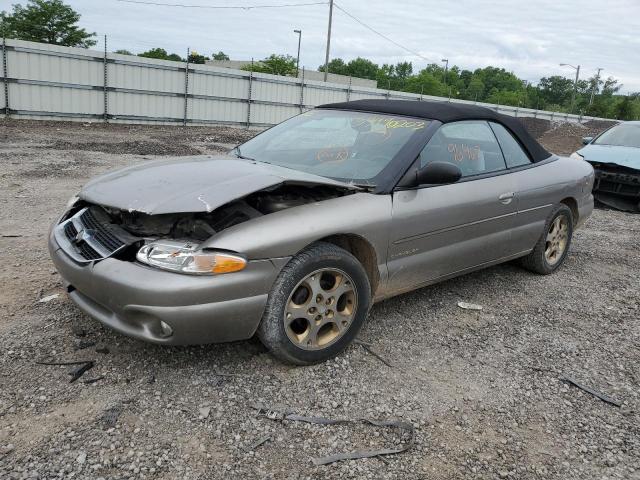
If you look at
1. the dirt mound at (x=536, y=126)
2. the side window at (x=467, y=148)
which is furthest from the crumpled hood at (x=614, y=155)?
the dirt mound at (x=536, y=126)

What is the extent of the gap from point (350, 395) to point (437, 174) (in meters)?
1.48

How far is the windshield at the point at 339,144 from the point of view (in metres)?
3.60

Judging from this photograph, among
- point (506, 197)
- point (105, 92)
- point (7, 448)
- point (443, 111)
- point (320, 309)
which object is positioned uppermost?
point (443, 111)

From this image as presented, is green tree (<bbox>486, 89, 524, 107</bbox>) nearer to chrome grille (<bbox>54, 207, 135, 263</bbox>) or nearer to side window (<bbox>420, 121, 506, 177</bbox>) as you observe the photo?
side window (<bbox>420, 121, 506, 177</bbox>)

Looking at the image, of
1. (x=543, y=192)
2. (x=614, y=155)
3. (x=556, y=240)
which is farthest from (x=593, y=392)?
(x=614, y=155)

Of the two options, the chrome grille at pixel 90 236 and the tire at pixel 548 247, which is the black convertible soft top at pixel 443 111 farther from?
the chrome grille at pixel 90 236

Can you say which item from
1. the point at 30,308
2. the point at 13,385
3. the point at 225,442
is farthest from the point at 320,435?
the point at 30,308

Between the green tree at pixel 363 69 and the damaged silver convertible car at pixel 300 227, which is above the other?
the green tree at pixel 363 69

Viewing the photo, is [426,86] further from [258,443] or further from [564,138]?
[258,443]

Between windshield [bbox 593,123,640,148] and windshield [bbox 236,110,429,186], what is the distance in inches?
292

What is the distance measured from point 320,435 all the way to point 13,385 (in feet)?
5.15

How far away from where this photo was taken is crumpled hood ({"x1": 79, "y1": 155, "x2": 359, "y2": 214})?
9.07ft

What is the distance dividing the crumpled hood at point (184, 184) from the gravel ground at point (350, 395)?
89cm

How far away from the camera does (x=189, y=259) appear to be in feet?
8.79
